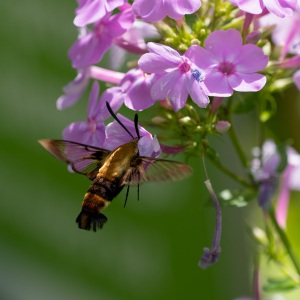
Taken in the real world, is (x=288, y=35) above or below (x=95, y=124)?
above

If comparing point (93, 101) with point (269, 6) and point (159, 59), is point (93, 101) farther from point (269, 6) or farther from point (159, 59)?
point (269, 6)

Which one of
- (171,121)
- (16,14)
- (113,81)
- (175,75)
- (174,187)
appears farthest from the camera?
(174,187)

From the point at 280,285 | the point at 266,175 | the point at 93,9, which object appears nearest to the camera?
the point at 93,9

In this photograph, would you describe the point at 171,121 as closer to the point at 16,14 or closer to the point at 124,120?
the point at 124,120

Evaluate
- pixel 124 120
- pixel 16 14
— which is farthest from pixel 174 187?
pixel 124 120

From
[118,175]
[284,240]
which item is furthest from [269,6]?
[284,240]
